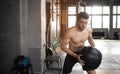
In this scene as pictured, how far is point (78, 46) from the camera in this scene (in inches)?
156

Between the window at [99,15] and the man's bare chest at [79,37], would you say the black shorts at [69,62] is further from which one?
the window at [99,15]

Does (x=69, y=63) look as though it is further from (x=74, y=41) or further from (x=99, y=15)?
(x=99, y=15)

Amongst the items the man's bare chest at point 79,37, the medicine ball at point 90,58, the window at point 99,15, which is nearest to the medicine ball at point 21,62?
the man's bare chest at point 79,37

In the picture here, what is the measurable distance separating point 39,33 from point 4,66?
4.25ft

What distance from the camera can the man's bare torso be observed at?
12.7 feet

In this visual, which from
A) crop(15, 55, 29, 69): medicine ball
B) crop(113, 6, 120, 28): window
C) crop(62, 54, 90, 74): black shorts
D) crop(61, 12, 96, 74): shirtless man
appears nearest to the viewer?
crop(61, 12, 96, 74): shirtless man

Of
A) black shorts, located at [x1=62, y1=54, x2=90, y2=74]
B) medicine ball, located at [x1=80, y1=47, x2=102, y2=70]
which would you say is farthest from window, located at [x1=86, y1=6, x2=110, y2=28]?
medicine ball, located at [x1=80, y1=47, x2=102, y2=70]

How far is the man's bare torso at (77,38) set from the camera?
387cm

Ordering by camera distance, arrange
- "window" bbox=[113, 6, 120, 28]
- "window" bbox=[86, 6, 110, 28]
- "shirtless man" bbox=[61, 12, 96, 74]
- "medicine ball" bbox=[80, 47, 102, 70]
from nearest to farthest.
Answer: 1. "medicine ball" bbox=[80, 47, 102, 70]
2. "shirtless man" bbox=[61, 12, 96, 74]
3. "window" bbox=[113, 6, 120, 28]
4. "window" bbox=[86, 6, 110, 28]

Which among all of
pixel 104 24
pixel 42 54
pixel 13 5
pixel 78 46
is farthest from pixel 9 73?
pixel 104 24

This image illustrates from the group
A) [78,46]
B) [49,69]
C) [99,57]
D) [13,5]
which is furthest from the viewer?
[49,69]

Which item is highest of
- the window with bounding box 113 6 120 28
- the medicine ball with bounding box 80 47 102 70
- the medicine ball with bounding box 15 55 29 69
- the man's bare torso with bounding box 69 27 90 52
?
the window with bounding box 113 6 120 28

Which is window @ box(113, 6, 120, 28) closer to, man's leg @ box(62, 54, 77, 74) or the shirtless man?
the shirtless man

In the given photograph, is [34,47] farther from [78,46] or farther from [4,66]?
[78,46]
